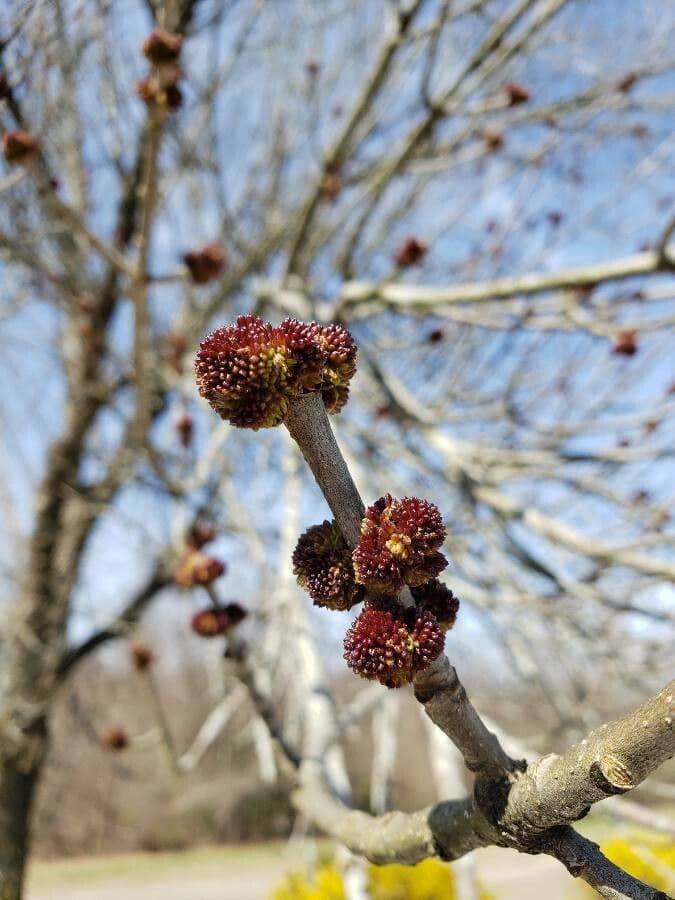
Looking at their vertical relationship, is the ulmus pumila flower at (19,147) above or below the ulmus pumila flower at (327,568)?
above

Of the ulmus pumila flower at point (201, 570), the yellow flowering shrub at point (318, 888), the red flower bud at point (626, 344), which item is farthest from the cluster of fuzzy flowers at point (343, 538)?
the yellow flowering shrub at point (318, 888)

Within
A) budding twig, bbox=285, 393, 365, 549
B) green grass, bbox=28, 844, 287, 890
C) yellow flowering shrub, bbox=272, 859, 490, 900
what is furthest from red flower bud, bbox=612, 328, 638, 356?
green grass, bbox=28, 844, 287, 890

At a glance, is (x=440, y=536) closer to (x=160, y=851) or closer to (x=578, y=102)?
(x=578, y=102)

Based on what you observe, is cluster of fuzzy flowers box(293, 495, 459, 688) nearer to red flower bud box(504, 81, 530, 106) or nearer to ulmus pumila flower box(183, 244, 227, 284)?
ulmus pumila flower box(183, 244, 227, 284)

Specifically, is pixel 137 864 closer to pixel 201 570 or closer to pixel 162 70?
pixel 201 570

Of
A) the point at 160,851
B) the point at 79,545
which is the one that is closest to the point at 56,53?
the point at 79,545

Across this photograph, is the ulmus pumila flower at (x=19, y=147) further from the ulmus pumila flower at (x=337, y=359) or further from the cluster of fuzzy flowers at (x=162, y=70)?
the ulmus pumila flower at (x=337, y=359)

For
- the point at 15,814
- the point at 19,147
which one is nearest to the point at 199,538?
the point at 19,147
